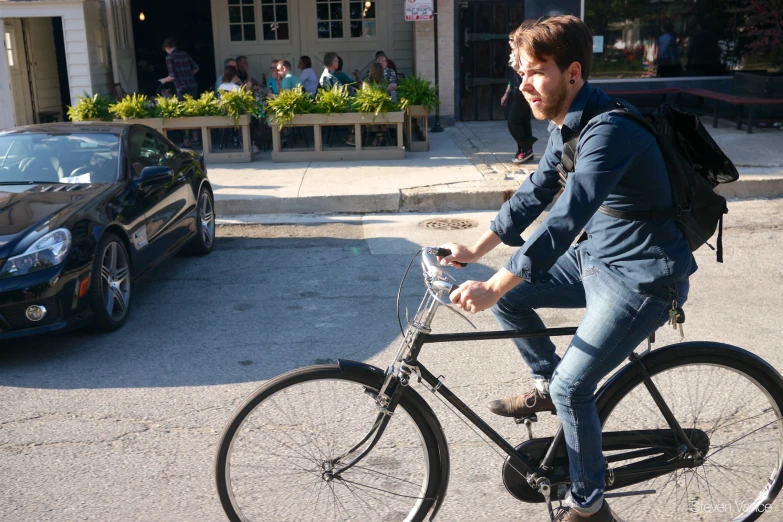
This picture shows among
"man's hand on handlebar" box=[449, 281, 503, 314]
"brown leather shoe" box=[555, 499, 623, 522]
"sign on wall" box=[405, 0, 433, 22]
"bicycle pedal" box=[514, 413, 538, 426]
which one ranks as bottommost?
"brown leather shoe" box=[555, 499, 623, 522]

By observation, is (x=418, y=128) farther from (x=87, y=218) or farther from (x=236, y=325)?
(x=87, y=218)

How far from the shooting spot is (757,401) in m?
3.07

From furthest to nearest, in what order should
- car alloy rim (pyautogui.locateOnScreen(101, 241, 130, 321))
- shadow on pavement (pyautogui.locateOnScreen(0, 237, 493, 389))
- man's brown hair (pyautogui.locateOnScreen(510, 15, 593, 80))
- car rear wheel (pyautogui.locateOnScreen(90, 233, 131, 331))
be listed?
1. car alloy rim (pyautogui.locateOnScreen(101, 241, 130, 321))
2. car rear wheel (pyautogui.locateOnScreen(90, 233, 131, 331))
3. shadow on pavement (pyautogui.locateOnScreen(0, 237, 493, 389))
4. man's brown hair (pyautogui.locateOnScreen(510, 15, 593, 80))

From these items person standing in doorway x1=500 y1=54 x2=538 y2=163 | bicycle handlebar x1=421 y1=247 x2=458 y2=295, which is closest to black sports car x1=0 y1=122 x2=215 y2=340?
bicycle handlebar x1=421 y1=247 x2=458 y2=295

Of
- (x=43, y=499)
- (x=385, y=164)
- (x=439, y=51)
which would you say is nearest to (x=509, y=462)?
(x=43, y=499)

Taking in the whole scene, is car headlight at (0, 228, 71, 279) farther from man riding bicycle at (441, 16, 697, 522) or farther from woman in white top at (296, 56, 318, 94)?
woman in white top at (296, 56, 318, 94)

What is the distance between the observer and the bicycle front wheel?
2865mm

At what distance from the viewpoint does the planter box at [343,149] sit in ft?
39.4

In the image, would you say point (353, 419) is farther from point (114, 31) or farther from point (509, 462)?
point (114, 31)

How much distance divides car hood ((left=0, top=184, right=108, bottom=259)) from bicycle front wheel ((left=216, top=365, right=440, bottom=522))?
2.96 m

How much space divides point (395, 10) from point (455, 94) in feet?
7.19

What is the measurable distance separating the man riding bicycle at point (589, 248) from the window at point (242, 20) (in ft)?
49.4

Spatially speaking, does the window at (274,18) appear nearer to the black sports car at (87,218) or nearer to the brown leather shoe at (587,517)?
the black sports car at (87,218)

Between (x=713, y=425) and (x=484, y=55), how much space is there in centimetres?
1364
